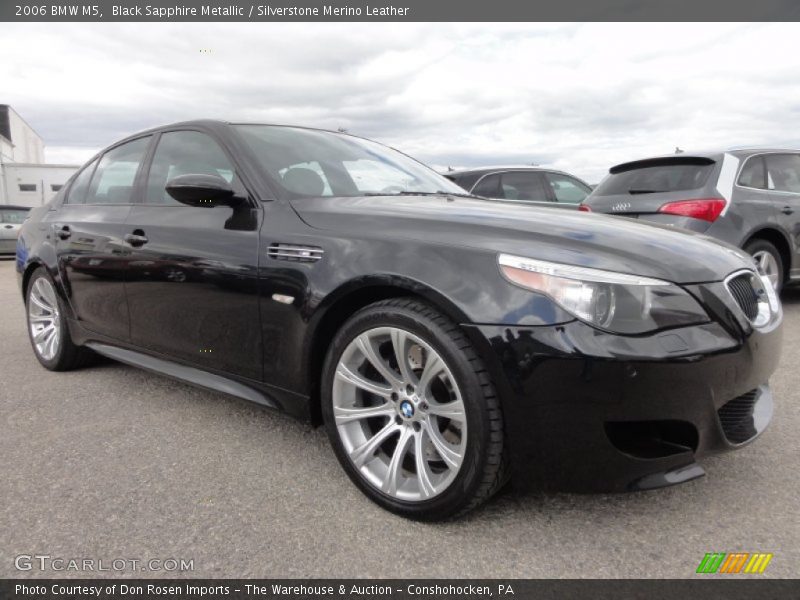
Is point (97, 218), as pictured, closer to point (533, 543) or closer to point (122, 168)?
point (122, 168)

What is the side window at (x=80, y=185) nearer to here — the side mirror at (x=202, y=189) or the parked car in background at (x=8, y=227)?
the side mirror at (x=202, y=189)

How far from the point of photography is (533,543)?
6.45 feet

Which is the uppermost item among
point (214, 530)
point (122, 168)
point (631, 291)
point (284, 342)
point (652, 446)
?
point (122, 168)

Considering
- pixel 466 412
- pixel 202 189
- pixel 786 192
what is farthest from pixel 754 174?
pixel 202 189

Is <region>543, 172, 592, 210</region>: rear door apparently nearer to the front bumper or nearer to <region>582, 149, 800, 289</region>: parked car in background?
<region>582, 149, 800, 289</region>: parked car in background

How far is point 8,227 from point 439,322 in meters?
14.6

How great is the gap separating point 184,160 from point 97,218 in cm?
81

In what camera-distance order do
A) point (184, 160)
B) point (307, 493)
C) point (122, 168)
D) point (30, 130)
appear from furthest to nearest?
1. point (30, 130)
2. point (122, 168)
3. point (184, 160)
4. point (307, 493)

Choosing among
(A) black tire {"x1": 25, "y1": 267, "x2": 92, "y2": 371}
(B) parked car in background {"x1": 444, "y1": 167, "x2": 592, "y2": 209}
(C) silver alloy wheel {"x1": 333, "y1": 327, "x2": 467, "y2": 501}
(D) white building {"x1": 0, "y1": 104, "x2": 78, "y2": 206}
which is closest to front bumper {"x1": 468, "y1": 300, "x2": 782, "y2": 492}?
(C) silver alloy wheel {"x1": 333, "y1": 327, "x2": 467, "y2": 501}

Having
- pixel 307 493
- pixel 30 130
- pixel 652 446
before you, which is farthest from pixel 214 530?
pixel 30 130

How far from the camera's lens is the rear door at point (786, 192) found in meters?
5.53

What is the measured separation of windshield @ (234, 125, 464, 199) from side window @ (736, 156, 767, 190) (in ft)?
10.9

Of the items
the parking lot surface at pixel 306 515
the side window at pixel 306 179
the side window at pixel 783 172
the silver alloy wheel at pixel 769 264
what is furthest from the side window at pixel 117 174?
the side window at pixel 783 172
